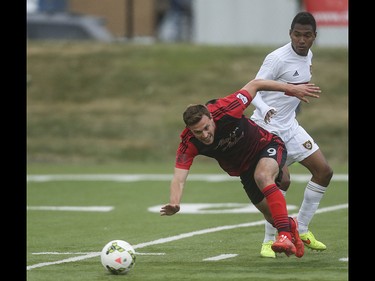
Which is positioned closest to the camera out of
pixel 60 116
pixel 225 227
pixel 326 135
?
pixel 225 227

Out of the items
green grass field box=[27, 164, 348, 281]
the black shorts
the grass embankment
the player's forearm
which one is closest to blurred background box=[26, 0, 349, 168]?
the grass embankment

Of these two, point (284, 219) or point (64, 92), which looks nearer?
point (284, 219)

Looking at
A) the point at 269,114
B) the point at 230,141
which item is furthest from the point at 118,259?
the point at 269,114

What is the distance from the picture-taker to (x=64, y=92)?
28.3 meters

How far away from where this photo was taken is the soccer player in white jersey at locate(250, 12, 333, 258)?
38.4 ft

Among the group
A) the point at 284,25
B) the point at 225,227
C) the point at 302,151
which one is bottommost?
the point at 225,227

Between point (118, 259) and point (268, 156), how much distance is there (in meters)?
1.91

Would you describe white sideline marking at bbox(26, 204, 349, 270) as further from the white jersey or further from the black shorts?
the white jersey

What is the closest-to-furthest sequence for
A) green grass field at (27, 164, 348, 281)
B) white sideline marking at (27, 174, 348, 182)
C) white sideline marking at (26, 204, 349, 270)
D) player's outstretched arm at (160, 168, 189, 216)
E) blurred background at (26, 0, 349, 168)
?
green grass field at (27, 164, 348, 281) < player's outstretched arm at (160, 168, 189, 216) < white sideline marking at (26, 204, 349, 270) < white sideline marking at (27, 174, 348, 182) < blurred background at (26, 0, 349, 168)

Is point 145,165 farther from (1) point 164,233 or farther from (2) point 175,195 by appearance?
(2) point 175,195

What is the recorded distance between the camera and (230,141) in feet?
35.9
